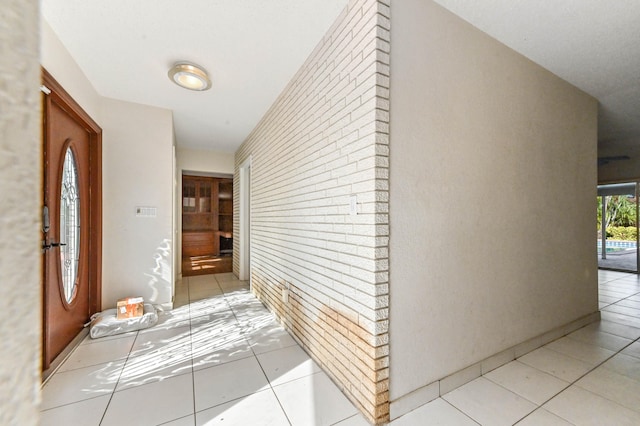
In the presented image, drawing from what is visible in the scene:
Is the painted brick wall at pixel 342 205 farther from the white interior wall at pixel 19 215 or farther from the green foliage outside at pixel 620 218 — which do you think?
the green foliage outside at pixel 620 218

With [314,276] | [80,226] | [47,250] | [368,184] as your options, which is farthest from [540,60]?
[80,226]

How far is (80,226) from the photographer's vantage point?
9.66 feet

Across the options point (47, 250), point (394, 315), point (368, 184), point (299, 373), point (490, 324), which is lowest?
point (299, 373)

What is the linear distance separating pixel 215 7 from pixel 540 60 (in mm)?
2925

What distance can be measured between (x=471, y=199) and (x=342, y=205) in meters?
1.05

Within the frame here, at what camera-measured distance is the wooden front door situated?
2238 millimetres

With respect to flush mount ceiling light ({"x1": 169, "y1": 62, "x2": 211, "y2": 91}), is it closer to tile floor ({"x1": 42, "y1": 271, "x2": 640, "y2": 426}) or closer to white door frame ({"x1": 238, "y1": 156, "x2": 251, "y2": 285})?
white door frame ({"x1": 238, "y1": 156, "x2": 251, "y2": 285})

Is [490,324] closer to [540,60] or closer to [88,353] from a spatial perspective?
[540,60]

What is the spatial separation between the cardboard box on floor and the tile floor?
221 millimetres

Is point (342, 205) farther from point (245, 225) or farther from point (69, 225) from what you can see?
point (245, 225)

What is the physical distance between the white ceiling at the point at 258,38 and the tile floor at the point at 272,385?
8.99 feet

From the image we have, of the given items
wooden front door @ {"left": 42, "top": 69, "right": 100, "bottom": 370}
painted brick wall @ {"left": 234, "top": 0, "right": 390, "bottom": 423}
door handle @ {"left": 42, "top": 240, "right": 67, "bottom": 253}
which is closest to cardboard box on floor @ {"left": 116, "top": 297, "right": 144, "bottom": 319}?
wooden front door @ {"left": 42, "top": 69, "right": 100, "bottom": 370}

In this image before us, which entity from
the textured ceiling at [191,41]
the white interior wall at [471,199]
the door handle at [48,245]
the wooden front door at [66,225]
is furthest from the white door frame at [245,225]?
the white interior wall at [471,199]

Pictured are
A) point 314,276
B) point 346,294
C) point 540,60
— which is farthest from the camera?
point 540,60
